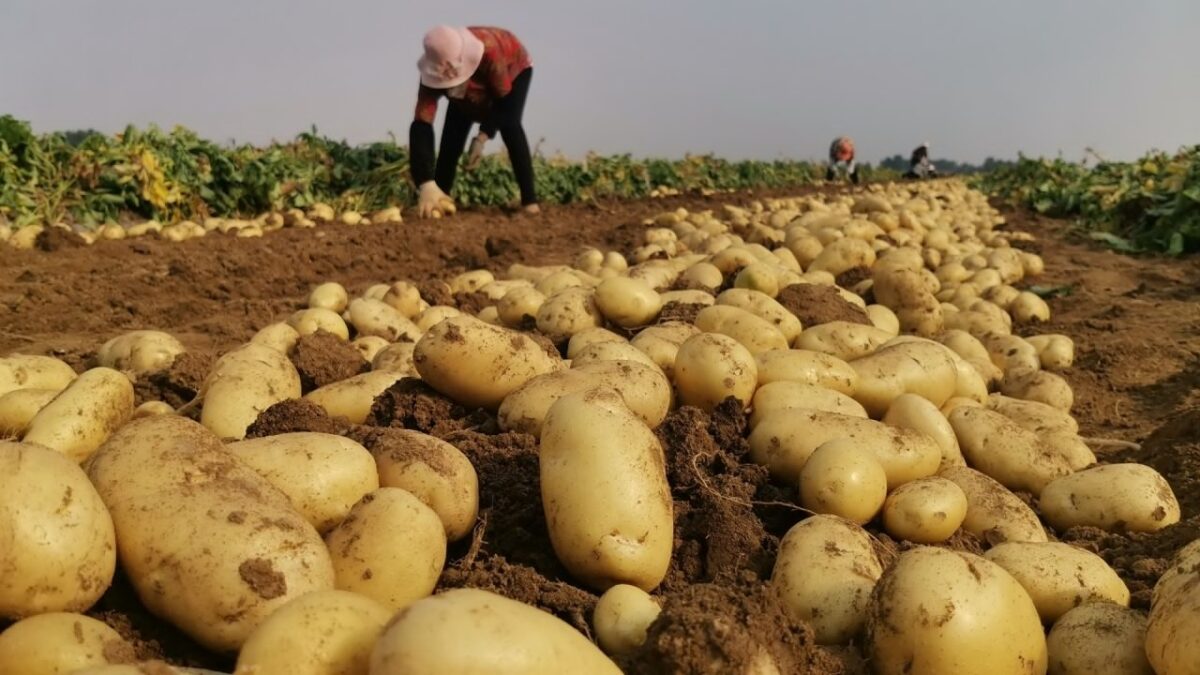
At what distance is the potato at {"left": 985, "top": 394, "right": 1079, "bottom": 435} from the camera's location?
3.40m

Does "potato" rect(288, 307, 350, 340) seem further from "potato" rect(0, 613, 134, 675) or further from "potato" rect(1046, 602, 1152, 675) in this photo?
"potato" rect(1046, 602, 1152, 675)

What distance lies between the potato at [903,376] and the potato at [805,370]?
0.10m

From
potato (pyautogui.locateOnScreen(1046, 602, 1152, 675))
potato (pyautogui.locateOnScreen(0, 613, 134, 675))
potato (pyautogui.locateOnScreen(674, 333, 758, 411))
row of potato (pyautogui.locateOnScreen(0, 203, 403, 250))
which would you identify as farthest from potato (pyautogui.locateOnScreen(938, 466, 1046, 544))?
row of potato (pyautogui.locateOnScreen(0, 203, 403, 250))

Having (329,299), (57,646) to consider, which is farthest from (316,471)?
(329,299)

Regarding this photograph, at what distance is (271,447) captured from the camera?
2037 millimetres

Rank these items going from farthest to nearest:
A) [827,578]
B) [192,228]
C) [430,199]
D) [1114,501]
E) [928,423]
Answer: [430,199] → [192,228] → [928,423] → [1114,501] → [827,578]

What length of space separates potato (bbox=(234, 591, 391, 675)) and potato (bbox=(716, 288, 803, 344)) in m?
2.67

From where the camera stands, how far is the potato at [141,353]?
3531 mm

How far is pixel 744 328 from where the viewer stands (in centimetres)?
351

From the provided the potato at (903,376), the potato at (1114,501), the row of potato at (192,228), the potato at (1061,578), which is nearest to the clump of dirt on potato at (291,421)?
the potato at (1061,578)

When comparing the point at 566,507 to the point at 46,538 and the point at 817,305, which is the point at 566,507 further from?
the point at 817,305

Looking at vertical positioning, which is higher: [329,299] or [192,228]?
[329,299]

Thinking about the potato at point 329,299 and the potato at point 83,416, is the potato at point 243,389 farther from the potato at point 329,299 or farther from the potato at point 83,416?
the potato at point 329,299

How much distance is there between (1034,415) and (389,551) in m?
2.84
